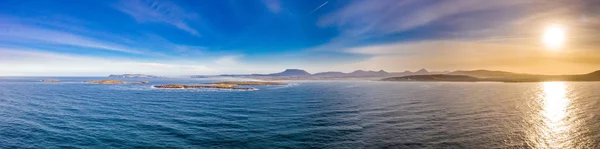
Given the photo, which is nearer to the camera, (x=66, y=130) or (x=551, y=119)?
(x=66, y=130)

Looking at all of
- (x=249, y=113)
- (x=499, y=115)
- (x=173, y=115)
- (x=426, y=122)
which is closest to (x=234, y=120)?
(x=249, y=113)

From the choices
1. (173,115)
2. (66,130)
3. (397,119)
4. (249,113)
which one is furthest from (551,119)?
(66,130)

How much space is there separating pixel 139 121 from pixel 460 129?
47471 millimetres

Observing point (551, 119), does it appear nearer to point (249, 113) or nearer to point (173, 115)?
point (249, 113)

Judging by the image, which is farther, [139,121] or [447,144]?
[139,121]

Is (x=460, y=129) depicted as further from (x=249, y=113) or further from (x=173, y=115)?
(x=173, y=115)

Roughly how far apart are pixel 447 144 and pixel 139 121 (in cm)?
4371

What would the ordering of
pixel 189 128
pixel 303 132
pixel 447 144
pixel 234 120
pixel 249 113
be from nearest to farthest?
1. pixel 447 144
2. pixel 303 132
3. pixel 189 128
4. pixel 234 120
5. pixel 249 113

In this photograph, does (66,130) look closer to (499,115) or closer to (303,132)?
(303,132)

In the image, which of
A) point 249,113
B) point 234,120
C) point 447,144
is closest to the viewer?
point 447,144

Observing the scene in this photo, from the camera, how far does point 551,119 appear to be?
4559 cm

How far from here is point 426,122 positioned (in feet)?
137

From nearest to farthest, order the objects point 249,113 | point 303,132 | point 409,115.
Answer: point 303,132 < point 409,115 < point 249,113

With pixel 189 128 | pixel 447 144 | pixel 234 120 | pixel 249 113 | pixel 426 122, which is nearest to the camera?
pixel 447 144
